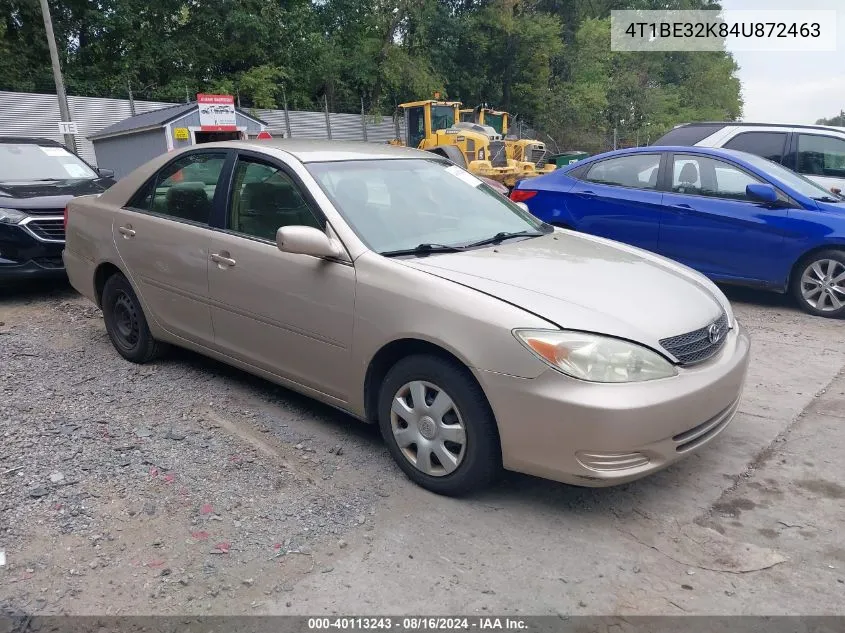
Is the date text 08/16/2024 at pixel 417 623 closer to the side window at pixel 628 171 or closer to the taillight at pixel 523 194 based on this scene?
the side window at pixel 628 171

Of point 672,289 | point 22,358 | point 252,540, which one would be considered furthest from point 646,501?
point 22,358

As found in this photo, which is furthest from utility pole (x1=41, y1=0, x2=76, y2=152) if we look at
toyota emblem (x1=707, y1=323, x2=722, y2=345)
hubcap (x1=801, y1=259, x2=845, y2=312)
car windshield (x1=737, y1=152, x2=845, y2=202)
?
toyota emblem (x1=707, y1=323, x2=722, y2=345)

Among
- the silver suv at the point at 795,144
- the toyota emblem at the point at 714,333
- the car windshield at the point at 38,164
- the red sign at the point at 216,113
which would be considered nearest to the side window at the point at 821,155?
the silver suv at the point at 795,144

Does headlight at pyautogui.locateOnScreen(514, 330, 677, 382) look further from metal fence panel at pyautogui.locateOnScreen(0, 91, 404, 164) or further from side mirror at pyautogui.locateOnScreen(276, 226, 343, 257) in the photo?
metal fence panel at pyautogui.locateOnScreen(0, 91, 404, 164)

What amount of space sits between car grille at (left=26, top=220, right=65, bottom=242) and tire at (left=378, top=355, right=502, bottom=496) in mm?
4983

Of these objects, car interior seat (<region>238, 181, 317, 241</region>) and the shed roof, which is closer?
car interior seat (<region>238, 181, 317, 241</region>)

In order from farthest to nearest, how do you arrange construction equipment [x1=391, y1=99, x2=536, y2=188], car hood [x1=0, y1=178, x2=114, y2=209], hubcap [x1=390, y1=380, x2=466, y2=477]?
1. construction equipment [x1=391, y1=99, x2=536, y2=188]
2. car hood [x1=0, y1=178, x2=114, y2=209]
3. hubcap [x1=390, y1=380, x2=466, y2=477]

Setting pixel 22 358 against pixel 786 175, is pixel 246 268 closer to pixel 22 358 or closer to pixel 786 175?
pixel 22 358

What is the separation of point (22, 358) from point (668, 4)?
60454mm

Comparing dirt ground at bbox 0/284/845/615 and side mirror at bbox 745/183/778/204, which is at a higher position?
side mirror at bbox 745/183/778/204

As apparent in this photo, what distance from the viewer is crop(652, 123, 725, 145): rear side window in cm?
873

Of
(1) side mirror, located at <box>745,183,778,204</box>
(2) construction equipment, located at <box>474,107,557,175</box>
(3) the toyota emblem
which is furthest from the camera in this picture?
(2) construction equipment, located at <box>474,107,557,175</box>

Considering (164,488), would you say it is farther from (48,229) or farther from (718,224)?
(718,224)

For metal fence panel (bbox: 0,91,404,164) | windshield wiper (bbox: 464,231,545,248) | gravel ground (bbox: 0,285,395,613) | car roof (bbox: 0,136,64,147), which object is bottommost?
gravel ground (bbox: 0,285,395,613)
